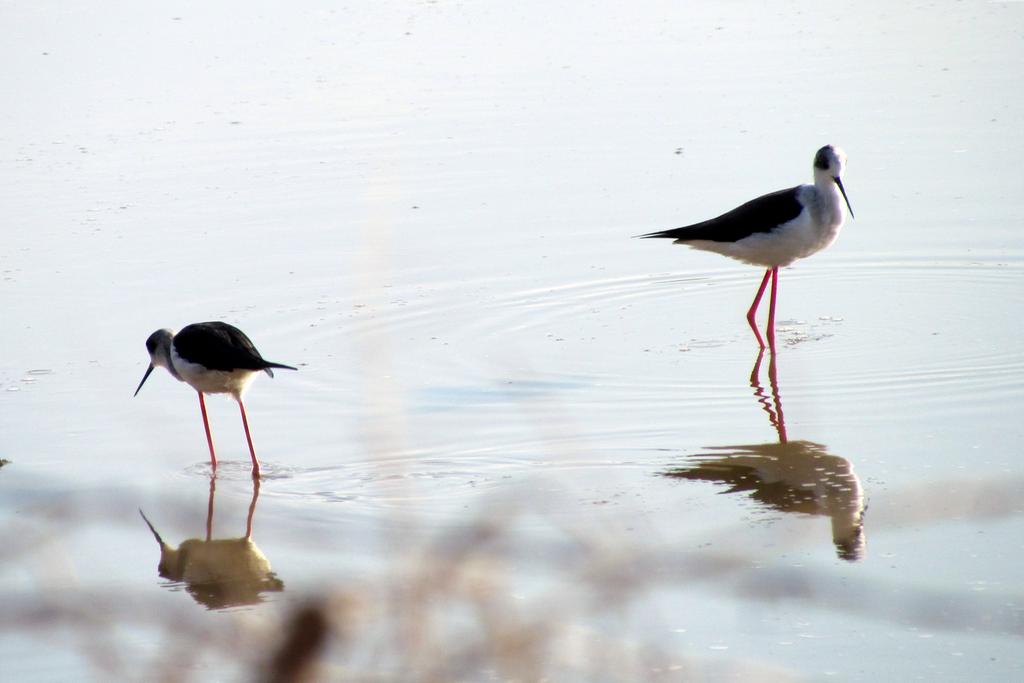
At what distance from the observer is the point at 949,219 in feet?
32.0

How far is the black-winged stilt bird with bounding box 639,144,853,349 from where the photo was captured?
8727 millimetres

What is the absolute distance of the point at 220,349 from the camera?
646 cm

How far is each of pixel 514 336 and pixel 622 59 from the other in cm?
703

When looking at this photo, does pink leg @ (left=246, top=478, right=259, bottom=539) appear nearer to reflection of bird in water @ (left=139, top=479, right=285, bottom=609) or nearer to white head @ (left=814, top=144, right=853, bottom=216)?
reflection of bird in water @ (left=139, top=479, right=285, bottom=609)

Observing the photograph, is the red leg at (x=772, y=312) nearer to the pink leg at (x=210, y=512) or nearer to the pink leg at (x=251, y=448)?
the pink leg at (x=251, y=448)

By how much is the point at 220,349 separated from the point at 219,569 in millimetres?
1484

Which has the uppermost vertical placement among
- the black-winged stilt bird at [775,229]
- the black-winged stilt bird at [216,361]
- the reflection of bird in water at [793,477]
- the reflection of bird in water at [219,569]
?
the black-winged stilt bird at [216,361]

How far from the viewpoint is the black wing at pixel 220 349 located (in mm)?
6402

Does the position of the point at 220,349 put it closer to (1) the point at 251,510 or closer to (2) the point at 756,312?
(1) the point at 251,510

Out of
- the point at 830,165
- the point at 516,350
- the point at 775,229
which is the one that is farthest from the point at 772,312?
the point at 516,350

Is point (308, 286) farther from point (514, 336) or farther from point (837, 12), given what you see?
point (837, 12)

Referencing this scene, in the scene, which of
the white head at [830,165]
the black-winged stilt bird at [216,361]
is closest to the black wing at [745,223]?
the white head at [830,165]

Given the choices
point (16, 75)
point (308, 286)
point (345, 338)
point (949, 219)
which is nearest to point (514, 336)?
point (345, 338)

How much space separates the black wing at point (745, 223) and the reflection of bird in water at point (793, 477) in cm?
228
